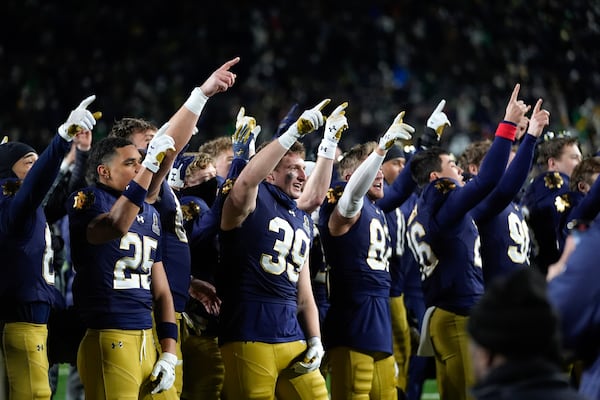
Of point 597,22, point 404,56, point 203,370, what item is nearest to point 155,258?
point 203,370

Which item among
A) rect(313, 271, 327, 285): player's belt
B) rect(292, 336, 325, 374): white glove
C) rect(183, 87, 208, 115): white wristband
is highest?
rect(183, 87, 208, 115): white wristband

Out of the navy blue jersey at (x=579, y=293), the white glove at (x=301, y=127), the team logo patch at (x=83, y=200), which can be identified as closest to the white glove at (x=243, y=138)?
the white glove at (x=301, y=127)

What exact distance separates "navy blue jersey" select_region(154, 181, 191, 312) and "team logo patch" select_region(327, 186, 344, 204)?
95cm

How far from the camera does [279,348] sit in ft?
17.1

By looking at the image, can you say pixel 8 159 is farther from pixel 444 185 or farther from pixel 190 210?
pixel 444 185

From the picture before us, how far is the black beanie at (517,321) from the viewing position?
2.43 m

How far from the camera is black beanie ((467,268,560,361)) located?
243 cm

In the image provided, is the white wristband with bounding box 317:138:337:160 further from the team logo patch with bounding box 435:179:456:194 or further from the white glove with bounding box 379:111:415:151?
the team logo patch with bounding box 435:179:456:194

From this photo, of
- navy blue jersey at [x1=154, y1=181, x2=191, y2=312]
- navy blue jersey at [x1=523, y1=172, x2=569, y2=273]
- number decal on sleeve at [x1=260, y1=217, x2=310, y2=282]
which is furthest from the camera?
navy blue jersey at [x1=523, y1=172, x2=569, y2=273]

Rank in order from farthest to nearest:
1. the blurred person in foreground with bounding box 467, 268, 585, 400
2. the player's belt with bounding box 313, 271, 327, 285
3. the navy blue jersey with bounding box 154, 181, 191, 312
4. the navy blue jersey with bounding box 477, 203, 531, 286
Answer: the player's belt with bounding box 313, 271, 327, 285 → the navy blue jersey with bounding box 477, 203, 531, 286 → the navy blue jersey with bounding box 154, 181, 191, 312 → the blurred person in foreground with bounding box 467, 268, 585, 400

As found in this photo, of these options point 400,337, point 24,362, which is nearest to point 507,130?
point 400,337

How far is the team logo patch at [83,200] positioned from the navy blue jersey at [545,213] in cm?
366

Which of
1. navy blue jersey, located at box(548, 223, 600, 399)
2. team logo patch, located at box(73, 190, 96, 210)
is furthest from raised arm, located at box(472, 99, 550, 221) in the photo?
navy blue jersey, located at box(548, 223, 600, 399)

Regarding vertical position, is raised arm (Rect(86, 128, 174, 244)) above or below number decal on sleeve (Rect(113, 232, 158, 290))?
above
